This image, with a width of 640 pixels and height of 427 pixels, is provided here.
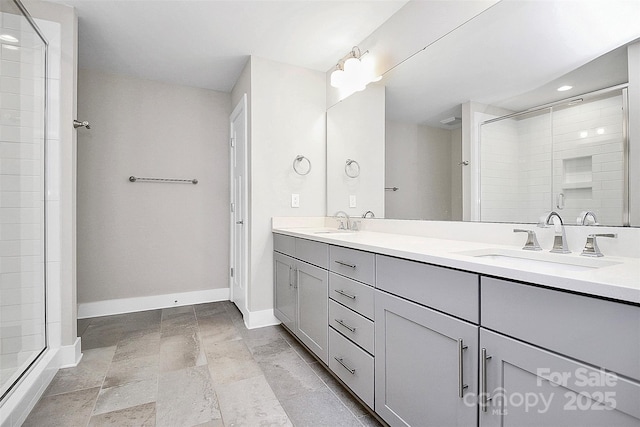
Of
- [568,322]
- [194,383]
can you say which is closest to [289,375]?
[194,383]

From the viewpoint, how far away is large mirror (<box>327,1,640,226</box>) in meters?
1.12

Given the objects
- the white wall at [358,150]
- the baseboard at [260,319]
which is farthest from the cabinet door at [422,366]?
the baseboard at [260,319]

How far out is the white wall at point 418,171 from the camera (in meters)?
1.77

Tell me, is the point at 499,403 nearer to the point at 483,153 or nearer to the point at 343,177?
the point at 483,153

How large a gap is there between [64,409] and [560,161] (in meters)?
2.53

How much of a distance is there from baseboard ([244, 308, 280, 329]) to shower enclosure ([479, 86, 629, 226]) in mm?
1861

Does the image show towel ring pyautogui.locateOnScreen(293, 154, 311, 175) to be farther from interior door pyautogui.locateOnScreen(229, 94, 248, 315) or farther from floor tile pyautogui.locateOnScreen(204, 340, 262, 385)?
floor tile pyautogui.locateOnScreen(204, 340, 262, 385)

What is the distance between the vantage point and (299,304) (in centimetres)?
214

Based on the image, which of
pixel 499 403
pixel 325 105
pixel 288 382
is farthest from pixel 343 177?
pixel 499 403

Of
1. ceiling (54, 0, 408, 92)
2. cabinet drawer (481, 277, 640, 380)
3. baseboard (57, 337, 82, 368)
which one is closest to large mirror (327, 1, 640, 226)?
ceiling (54, 0, 408, 92)

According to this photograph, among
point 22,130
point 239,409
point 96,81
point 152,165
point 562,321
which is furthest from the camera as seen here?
point 152,165

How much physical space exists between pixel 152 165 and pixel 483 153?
2.92m

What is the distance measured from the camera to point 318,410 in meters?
1.50

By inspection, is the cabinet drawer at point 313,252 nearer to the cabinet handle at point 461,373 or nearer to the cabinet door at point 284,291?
the cabinet door at point 284,291
